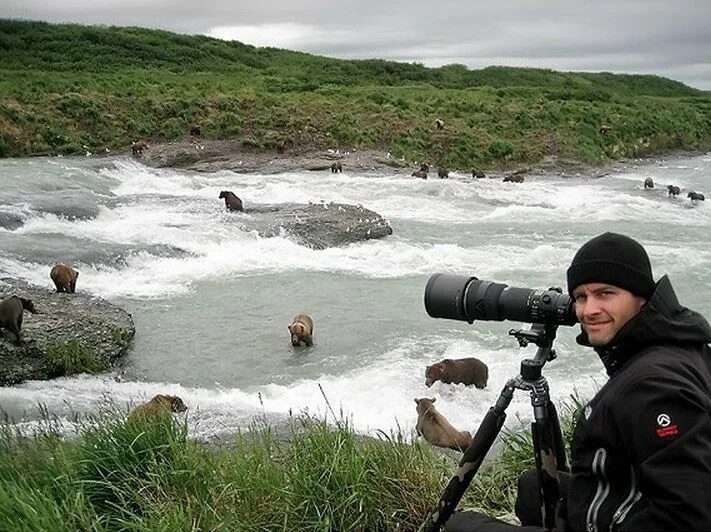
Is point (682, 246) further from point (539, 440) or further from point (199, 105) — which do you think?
point (199, 105)

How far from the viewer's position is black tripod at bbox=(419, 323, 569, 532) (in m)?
2.84

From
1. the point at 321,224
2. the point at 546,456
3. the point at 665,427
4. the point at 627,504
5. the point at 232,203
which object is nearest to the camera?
the point at 665,427

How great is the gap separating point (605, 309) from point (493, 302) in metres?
0.76

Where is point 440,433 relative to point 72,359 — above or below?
above

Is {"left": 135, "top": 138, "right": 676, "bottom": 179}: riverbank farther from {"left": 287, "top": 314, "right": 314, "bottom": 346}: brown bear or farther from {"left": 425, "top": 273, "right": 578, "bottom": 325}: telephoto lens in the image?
{"left": 425, "top": 273, "right": 578, "bottom": 325}: telephoto lens

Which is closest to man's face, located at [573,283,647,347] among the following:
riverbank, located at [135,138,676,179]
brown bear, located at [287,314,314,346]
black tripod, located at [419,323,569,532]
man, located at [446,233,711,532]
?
man, located at [446,233,711,532]

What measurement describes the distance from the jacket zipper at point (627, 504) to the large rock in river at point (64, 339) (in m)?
7.42

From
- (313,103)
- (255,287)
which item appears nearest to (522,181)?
(313,103)

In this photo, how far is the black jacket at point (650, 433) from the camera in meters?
1.92

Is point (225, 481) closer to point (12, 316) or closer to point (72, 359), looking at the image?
point (72, 359)

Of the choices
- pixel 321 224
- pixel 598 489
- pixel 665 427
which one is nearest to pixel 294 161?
pixel 321 224

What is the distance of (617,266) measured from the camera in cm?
228

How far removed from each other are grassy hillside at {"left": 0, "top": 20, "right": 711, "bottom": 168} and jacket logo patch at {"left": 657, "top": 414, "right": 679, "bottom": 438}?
26.7 meters

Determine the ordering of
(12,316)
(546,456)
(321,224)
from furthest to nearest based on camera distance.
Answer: (321,224)
(12,316)
(546,456)
